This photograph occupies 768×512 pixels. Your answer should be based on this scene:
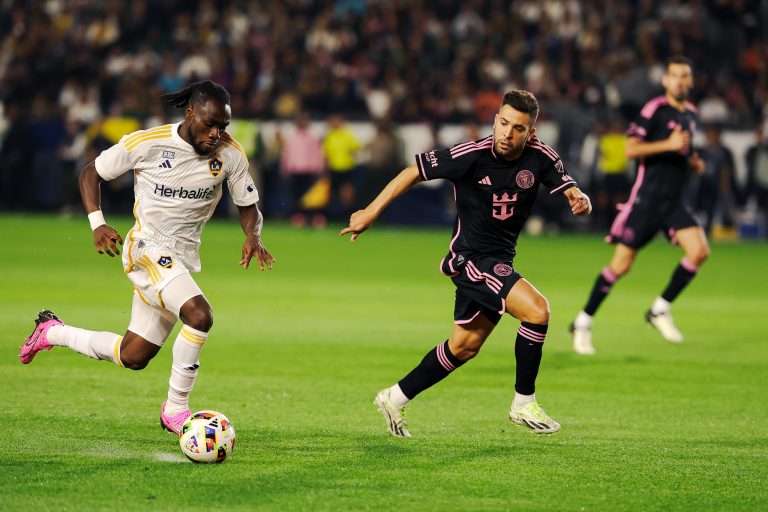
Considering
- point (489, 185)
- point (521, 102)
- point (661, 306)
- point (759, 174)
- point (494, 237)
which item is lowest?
point (759, 174)

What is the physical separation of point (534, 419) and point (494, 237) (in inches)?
43.6

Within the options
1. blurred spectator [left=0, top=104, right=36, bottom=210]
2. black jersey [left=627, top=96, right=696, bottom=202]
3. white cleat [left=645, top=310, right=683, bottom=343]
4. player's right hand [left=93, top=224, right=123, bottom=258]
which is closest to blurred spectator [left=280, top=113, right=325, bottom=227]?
blurred spectator [left=0, top=104, right=36, bottom=210]

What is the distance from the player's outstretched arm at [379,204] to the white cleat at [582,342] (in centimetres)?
467

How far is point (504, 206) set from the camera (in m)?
7.77

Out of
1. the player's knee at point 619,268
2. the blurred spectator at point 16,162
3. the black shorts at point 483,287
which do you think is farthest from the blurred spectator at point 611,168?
the black shorts at point 483,287

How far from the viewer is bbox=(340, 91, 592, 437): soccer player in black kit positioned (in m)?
7.54

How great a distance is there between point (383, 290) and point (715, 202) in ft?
36.1

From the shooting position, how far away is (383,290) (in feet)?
53.0

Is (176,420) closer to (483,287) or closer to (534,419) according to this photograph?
(483,287)

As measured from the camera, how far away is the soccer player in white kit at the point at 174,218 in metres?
7.39

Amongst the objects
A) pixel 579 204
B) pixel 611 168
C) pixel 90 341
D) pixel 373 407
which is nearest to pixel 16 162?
pixel 611 168

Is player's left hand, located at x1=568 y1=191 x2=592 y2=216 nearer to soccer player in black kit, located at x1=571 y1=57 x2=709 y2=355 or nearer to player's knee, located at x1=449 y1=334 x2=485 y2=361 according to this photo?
player's knee, located at x1=449 y1=334 x2=485 y2=361

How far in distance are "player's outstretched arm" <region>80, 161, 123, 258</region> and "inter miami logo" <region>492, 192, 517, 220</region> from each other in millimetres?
2173

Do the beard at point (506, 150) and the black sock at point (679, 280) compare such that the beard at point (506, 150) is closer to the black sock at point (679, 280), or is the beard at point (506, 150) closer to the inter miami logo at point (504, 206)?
the inter miami logo at point (504, 206)
